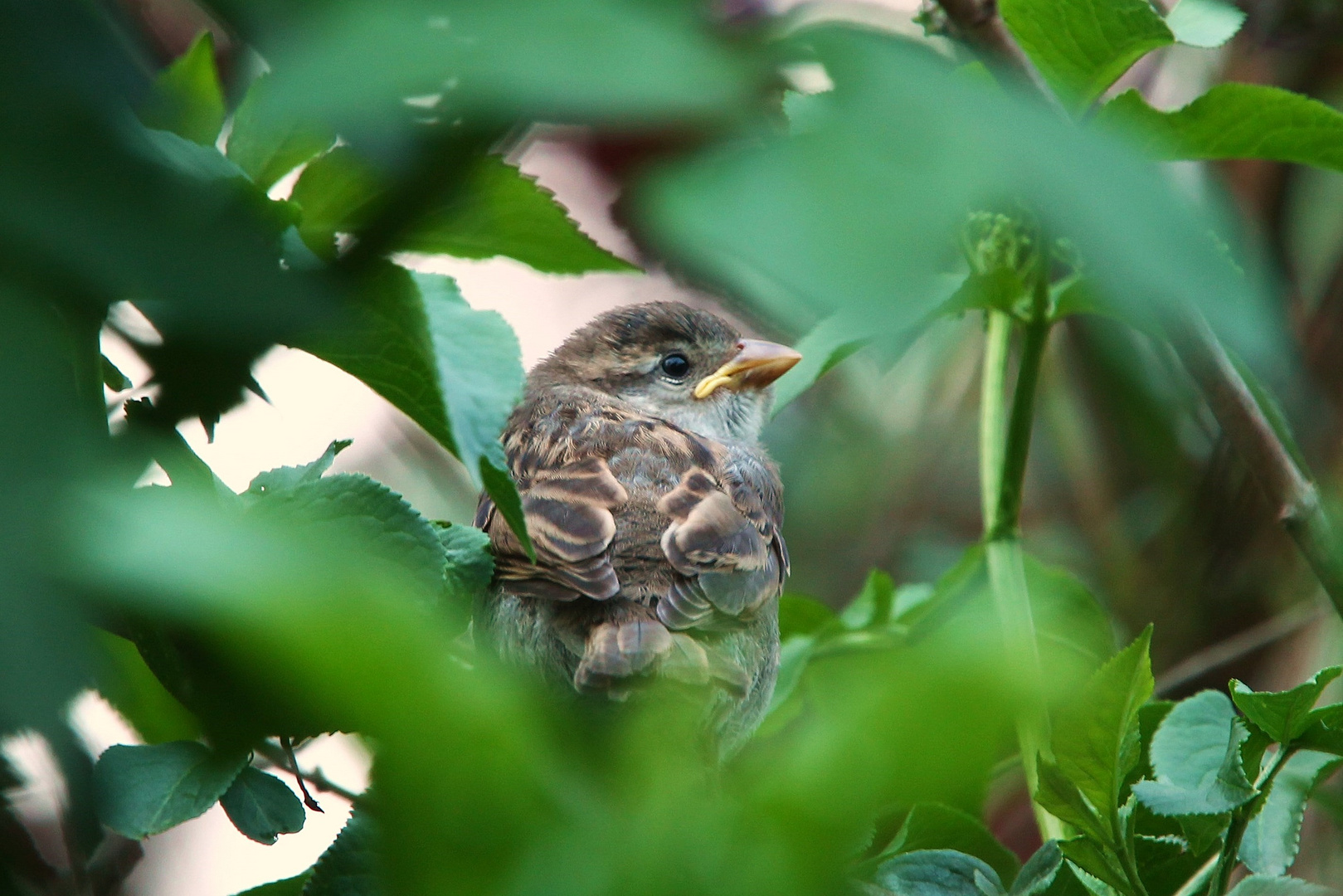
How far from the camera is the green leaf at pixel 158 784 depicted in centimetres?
91

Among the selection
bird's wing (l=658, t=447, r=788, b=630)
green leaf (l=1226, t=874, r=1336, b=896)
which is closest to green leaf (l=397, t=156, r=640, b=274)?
green leaf (l=1226, t=874, r=1336, b=896)

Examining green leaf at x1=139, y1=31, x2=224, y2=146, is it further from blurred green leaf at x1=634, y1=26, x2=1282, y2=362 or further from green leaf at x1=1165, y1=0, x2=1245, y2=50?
green leaf at x1=1165, y1=0, x2=1245, y2=50

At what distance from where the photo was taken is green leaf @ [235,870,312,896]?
3.67 ft

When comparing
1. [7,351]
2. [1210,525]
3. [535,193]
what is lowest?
[1210,525]

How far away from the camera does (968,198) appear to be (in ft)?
1.41

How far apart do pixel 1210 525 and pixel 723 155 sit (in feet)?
10.4

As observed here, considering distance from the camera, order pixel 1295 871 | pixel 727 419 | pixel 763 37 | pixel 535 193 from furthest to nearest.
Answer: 1. pixel 727 419
2. pixel 1295 871
3. pixel 535 193
4. pixel 763 37

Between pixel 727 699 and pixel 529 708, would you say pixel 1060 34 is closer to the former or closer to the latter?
pixel 529 708

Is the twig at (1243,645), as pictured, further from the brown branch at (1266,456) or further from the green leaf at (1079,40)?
the green leaf at (1079,40)

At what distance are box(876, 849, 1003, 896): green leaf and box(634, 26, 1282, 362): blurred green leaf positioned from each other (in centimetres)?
87

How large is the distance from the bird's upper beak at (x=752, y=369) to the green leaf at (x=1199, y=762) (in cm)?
177

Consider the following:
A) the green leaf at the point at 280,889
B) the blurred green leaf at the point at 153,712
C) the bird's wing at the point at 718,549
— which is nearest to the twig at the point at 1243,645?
the bird's wing at the point at 718,549

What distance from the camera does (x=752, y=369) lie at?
3111mm

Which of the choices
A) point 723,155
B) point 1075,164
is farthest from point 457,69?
point 1075,164
